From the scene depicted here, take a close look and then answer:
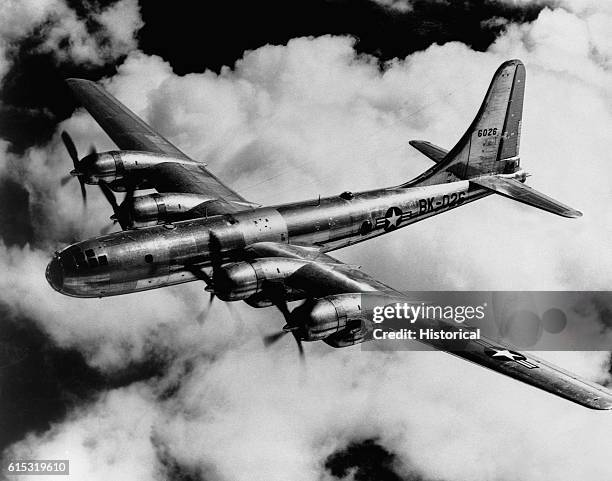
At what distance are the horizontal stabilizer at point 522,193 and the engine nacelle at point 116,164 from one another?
14779 mm

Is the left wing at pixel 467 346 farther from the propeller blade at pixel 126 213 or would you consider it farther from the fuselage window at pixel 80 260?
the fuselage window at pixel 80 260

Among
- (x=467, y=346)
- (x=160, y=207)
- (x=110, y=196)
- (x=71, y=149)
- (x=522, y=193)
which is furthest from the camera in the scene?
Answer: (x=522, y=193)

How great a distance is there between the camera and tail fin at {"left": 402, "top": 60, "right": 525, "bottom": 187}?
29.3 metres

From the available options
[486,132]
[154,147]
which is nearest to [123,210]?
[154,147]

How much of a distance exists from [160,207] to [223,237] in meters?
3.48

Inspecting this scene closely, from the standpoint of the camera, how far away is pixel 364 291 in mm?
22062

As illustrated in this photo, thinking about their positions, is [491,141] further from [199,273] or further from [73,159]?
[73,159]

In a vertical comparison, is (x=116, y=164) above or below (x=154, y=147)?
below

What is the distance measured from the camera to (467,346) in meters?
19.7

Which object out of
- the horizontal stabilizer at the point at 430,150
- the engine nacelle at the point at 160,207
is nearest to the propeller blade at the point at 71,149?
the engine nacelle at the point at 160,207

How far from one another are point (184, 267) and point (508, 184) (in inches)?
632

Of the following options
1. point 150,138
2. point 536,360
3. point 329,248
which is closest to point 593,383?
point 536,360

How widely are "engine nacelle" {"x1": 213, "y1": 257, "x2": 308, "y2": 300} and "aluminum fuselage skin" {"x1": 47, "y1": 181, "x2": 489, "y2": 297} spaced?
6.60 ft

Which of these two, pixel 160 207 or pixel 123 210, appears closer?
pixel 123 210
